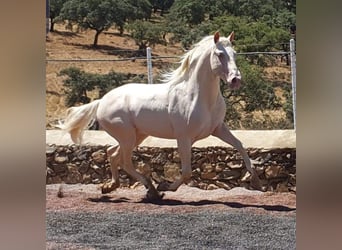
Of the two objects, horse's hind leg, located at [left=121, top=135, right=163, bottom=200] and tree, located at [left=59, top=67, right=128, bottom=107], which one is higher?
tree, located at [left=59, top=67, right=128, bottom=107]

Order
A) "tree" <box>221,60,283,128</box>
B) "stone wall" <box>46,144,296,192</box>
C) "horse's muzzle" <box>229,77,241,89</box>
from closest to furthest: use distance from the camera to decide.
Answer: "horse's muzzle" <box>229,77,241,89</box> < "tree" <box>221,60,283,128</box> < "stone wall" <box>46,144,296,192</box>

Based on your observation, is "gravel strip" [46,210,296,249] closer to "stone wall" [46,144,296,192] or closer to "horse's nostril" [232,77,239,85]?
"stone wall" [46,144,296,192]

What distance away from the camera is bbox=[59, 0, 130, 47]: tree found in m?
4.37

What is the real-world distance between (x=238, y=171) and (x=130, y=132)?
0.71 m

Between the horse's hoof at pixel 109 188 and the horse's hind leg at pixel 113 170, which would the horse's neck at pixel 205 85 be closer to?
the horse's hind leg at pixel 113 170

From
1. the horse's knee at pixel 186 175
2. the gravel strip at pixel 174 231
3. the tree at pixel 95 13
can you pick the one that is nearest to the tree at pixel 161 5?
the tree at pixel 95 13

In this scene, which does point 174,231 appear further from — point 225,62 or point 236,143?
point 225,62

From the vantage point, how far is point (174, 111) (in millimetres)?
4309

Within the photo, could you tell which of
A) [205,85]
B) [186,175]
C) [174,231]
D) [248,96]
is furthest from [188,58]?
[174,231]

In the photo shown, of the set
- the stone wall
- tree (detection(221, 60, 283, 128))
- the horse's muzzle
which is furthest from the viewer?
the stone wall

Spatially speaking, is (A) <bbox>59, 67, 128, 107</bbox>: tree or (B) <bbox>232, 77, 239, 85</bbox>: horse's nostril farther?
(A) <bbox>59, 67, 128, 107</bbox>: tree

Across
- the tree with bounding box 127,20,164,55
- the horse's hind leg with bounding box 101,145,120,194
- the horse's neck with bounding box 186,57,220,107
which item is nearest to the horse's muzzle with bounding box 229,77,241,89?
the horse's neck with bounding box 186,57,220,107

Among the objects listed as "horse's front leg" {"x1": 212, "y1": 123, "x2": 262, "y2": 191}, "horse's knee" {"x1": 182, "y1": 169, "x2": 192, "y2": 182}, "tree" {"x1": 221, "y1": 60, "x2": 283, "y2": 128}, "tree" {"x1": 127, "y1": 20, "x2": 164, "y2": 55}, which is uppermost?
"tree" {"x1": 127, "y1": 20, "x2": 164, "y2": 55}
